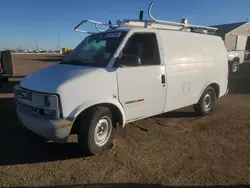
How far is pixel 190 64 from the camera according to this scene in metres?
5.74

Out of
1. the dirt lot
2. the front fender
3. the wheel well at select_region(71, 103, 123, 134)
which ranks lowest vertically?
the dirt lot

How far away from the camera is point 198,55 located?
6.01 meters

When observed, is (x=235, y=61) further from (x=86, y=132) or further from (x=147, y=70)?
(x=86, y=132)

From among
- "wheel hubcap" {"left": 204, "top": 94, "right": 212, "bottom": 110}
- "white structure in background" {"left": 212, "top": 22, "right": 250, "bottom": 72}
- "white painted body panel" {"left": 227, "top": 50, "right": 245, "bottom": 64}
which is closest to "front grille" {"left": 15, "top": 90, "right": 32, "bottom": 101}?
"wheel hubcap" {"left": 204, "top": 94, "right": 212, "bottom": 110}

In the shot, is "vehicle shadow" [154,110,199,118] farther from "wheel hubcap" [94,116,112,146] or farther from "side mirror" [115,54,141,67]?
"side mirror" [115,54,141,67]

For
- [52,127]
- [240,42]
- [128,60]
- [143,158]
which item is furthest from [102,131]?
[240,42]

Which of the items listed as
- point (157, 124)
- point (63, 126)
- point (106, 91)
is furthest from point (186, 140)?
point (63, 126)

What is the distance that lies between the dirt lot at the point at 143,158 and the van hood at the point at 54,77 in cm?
121

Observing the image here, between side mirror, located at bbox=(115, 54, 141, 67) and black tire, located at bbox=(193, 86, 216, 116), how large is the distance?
281 centimetres

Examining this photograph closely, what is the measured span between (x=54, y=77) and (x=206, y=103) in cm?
443

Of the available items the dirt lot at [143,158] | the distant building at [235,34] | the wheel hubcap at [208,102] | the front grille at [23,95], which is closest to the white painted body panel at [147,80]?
the front grille at [23,95]

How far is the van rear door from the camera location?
447 centimetres

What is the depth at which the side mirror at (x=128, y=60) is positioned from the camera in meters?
4.31

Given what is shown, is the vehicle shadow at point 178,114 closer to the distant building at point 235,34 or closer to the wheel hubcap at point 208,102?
the wheel hubcap at point 208,102
